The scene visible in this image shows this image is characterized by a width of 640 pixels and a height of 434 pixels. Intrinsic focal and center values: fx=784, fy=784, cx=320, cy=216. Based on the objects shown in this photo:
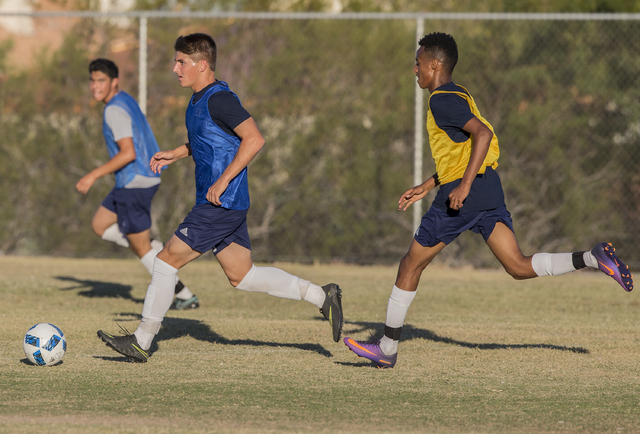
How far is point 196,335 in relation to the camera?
6.32 metres

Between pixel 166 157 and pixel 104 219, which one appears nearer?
pixel 166 157

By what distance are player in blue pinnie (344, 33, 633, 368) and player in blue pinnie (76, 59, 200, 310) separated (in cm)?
295

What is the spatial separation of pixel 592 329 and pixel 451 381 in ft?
8.30

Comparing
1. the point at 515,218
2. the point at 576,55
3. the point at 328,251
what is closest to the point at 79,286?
the point at 328,251

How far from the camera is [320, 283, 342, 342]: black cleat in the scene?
5.32 meters

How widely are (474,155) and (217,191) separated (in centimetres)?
163

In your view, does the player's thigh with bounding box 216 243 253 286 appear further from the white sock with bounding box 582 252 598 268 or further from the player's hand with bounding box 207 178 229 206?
the white sock with bounding box 582 252 598 268

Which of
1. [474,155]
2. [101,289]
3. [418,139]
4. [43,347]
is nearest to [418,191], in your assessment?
[474,155]

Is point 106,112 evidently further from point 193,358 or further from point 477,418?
point 477,418

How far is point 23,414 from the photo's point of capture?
3.96 meters

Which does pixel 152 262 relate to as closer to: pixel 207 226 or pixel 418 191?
pixel 207 226

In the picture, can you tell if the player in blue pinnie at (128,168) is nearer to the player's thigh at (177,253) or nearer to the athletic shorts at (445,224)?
the player's thigh at (177,253)

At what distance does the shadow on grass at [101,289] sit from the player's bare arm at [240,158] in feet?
11.4

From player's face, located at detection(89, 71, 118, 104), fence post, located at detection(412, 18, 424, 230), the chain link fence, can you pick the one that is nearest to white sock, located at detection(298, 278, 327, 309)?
player's face, located at detection(89, 71, 118, 104)
